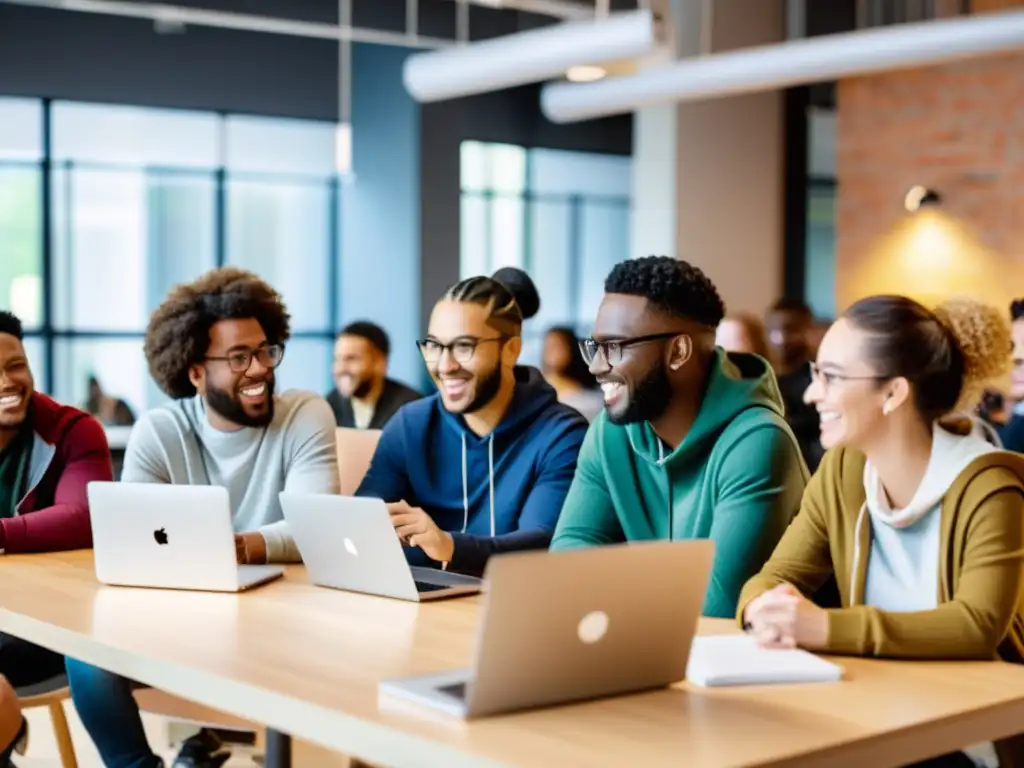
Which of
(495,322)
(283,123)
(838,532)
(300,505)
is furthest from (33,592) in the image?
(283,123)

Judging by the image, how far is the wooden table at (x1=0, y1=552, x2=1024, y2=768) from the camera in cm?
166

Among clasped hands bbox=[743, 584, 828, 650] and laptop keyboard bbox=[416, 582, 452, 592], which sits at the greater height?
clasped hands bbox=[743, 584, 828, 650]

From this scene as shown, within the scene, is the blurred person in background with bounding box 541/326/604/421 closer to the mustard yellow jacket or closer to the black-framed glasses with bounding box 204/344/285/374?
the black-framed glasses with bounding box 204/344/285/374

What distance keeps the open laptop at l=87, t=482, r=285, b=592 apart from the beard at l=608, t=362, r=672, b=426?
725 millimetres

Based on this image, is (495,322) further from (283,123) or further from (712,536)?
(283,123)

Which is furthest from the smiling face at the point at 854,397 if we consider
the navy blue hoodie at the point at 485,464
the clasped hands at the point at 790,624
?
the navy blue hoodie at the point at 485,464

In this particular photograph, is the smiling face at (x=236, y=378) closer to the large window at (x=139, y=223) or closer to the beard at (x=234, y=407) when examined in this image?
the beard at (x=234, y=407)

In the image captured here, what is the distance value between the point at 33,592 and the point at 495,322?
1.12m

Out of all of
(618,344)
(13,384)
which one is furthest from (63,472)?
(618,344)

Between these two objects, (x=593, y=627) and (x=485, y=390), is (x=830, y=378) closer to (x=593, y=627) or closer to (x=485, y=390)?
(x=593, y=627)

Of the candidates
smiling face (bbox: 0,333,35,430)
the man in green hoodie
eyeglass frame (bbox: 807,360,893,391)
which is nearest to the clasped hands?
eyeglass frame (bbox: 807,360,893,391)

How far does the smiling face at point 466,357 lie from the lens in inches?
129

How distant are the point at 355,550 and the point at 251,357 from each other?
0.97 metres

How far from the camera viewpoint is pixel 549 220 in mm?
13516
